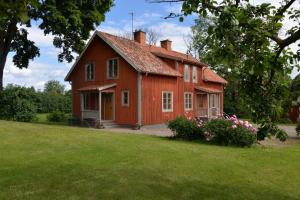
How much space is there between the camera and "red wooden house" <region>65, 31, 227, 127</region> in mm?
26812

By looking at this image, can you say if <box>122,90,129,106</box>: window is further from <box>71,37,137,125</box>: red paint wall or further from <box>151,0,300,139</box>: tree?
<box>151,0,300,139</box>: tree

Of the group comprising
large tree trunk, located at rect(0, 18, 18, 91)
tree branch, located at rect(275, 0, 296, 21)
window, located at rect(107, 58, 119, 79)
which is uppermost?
large tree trunk, located at rect(0, 18, 18, 91)

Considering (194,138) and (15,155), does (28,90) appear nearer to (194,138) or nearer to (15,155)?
(194,138)

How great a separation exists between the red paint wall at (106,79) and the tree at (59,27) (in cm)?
201

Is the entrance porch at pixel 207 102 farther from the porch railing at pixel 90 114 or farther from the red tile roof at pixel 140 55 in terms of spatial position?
the porch railing at pixel 90 114

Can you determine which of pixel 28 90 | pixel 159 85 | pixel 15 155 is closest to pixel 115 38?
pixel 159 85

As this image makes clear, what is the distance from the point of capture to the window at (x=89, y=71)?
30.7 m

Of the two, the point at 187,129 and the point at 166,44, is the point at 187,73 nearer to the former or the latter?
the point at 166,44

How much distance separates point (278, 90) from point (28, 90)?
89.7 feet

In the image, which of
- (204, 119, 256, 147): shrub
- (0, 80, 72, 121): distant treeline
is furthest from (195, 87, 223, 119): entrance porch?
(204, 119, 256, 147): shrub

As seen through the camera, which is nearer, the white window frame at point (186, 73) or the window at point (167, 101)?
the window at point (167, 101)

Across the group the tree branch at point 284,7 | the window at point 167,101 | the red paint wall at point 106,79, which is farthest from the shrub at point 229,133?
the window at point 167,101

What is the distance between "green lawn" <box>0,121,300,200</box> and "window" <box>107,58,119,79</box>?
1488cm

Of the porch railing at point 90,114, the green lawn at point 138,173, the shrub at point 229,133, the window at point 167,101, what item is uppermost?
the window at point 167,101
